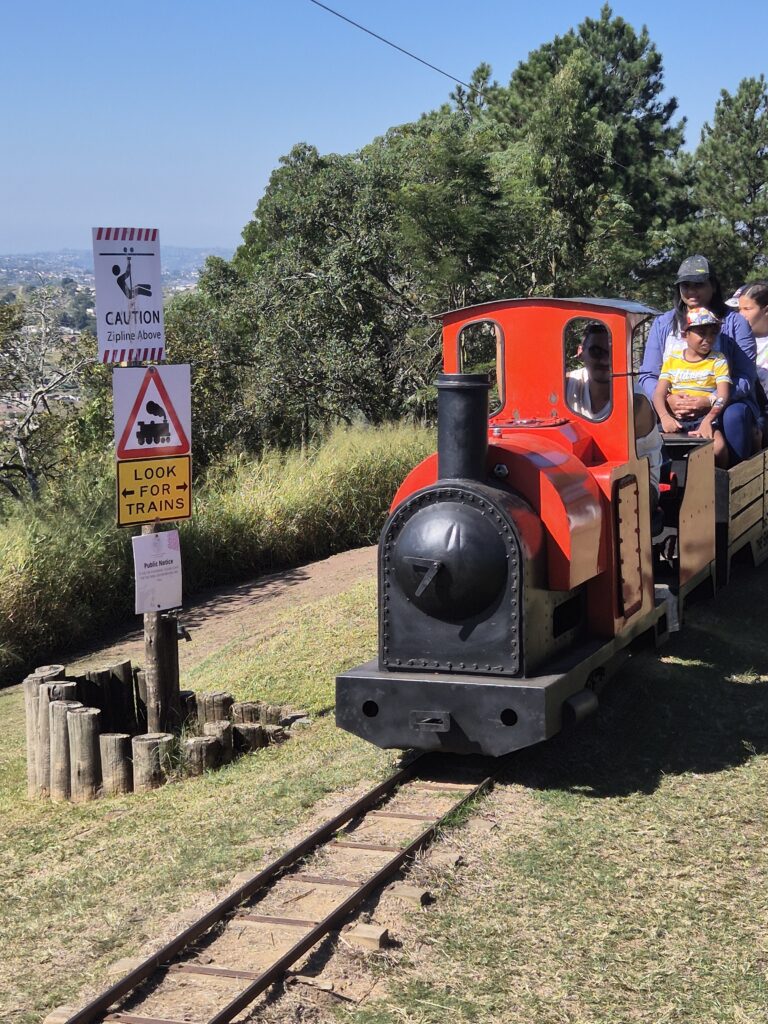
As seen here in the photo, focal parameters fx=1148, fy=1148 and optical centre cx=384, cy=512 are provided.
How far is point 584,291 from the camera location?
2205cm

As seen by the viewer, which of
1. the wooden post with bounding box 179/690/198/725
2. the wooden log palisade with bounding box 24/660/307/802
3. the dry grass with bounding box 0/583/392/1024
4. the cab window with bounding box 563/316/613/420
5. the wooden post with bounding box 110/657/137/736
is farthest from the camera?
the wooden post with bounding box 110/657/137/736

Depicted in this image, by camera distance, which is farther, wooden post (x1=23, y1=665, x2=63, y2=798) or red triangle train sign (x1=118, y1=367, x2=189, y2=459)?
wooden post (x1=23, y1=665, x2=63, y2=798)

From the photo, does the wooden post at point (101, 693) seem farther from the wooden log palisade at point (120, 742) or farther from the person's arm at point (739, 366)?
the person's arm at point (739, 366)

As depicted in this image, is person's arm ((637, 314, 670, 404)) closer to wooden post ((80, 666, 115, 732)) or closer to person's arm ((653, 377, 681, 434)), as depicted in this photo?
person's arm ((653, 377, 681, 434))

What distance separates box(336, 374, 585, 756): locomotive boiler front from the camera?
5453 millimetres

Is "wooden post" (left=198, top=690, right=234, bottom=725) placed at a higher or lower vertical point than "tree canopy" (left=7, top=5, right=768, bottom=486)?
lower

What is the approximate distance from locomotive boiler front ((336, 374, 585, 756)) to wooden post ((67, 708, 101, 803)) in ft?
6.04

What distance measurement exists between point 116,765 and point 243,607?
17.0 feet

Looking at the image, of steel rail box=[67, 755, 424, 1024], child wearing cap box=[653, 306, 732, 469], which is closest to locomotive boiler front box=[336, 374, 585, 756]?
steel rail box=[67, 755, 424, 1024]

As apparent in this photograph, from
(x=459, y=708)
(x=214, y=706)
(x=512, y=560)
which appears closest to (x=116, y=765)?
(x=214, y=706)

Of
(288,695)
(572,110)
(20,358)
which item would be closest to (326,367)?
(20,358)

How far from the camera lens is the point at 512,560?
5453mm

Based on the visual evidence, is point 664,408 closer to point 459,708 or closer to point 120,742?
point 459,708

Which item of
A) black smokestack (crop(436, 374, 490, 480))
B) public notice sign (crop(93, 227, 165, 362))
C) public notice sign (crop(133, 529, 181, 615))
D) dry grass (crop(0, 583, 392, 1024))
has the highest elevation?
public notice sign (crop(93, 227, 165, 362))
